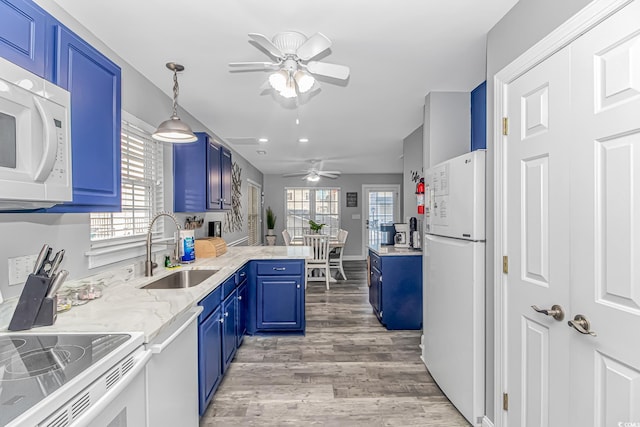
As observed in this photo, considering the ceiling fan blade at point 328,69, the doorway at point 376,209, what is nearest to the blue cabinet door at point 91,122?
the ceiling fan blade at point 328,69

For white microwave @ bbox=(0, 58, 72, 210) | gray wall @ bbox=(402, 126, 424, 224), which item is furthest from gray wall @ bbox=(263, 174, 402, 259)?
Answer: white microwave @ bbox=(0, 58, 72, 210)

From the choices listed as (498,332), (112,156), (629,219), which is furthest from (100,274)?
(629,219)

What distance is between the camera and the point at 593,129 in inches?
46.8

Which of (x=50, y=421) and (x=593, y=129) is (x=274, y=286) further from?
(x=593, y=129)

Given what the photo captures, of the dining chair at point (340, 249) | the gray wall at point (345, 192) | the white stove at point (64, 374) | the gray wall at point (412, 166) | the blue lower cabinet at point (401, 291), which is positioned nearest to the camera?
the white stove at point (64, 374)

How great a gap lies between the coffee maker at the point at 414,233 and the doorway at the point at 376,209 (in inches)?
186

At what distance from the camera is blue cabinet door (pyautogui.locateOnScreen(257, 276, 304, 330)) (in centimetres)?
343

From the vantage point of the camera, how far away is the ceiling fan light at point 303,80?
1889mm

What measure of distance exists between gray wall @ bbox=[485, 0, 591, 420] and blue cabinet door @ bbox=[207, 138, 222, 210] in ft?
8.33

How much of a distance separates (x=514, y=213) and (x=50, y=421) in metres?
1.95

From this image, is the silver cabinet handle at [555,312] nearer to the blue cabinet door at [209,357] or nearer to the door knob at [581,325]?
the door knob at [581,325]

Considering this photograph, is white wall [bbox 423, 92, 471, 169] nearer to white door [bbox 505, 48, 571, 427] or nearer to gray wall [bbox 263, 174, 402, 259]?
white door [bbox 505, 48, 571, 427]

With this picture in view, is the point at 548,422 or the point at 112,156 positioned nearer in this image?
the point at 548,422

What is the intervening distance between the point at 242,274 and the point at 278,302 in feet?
1.78
